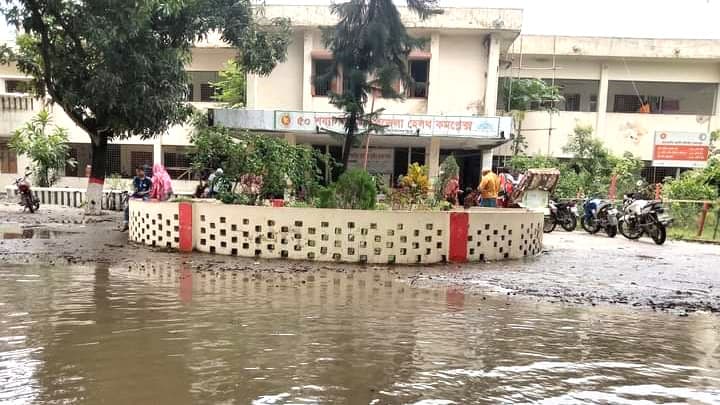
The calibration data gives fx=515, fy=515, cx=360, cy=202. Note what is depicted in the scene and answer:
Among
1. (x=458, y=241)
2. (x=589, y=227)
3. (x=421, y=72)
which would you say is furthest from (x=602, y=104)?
(x=458, y=241)

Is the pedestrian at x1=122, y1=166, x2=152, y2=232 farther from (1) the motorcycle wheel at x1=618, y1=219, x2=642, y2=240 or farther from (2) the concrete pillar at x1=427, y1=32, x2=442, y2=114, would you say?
(1) the motorcycle wheel at x1=618, y1=219, x2=642, y2=240

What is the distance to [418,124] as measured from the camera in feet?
55.6

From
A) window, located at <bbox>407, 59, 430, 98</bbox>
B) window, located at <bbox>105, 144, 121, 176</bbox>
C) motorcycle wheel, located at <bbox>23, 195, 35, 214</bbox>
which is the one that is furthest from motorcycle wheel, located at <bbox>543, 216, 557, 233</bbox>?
window, located at <bbox>105, 144, 121, 176</bbox>

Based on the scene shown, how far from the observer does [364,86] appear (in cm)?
1070

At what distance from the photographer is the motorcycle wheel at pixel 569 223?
15039 millimetres

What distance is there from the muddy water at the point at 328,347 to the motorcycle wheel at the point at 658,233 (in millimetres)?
7707

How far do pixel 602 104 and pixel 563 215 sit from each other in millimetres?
11005

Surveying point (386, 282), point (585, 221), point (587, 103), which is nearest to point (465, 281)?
point (386, 282)

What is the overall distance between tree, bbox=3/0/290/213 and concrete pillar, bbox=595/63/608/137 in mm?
15735

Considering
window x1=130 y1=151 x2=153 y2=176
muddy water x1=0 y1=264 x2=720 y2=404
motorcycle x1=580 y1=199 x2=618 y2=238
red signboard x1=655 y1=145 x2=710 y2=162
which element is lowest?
muddy water x1=0 y1=264 x2=720 y2=404

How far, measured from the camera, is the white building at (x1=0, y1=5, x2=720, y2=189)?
58.0 feet

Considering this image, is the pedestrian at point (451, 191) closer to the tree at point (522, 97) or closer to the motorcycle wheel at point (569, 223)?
the motorcycle wheel at point (569, 223)

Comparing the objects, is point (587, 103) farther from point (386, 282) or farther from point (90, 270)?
point (90, 270)

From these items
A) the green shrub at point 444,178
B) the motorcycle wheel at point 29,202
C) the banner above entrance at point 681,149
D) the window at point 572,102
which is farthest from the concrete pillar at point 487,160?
the motorcycle wheel at point 29,202
